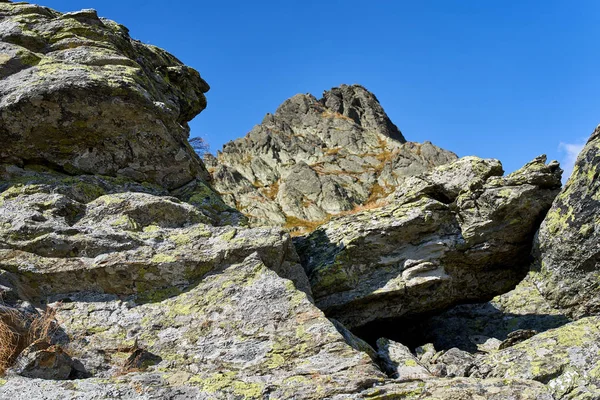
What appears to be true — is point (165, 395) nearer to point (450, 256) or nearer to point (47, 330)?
point (47, 330)

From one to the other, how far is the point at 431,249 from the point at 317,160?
105 metres

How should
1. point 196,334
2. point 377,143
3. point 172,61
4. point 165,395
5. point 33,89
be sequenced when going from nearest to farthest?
1. point 165,395
2. point 196,334
3. point 33,89
4. point 172,61
5. point 377,143

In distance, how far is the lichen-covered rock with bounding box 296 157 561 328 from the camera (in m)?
18.2

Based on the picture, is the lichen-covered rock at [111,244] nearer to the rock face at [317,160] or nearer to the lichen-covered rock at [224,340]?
the lichen-covered rock at [224,340]

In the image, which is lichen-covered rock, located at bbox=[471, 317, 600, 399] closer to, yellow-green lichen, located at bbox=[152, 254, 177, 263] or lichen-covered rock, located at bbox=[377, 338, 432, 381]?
lichen-covered rock, located at bbox=[377, 338, 432, 381]

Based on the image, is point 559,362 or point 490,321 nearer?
point 559,362

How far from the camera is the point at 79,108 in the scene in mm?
16719

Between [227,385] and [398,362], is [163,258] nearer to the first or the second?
[227,385]

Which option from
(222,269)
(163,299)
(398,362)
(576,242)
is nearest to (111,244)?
(163,299)

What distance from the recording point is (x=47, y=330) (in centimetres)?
1098

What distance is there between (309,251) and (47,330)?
34.9 feet

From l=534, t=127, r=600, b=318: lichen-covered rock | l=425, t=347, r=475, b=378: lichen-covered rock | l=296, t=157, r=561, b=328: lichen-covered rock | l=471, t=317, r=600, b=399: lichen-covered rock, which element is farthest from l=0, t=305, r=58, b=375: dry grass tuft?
l=534, t=127, r=600, b=318: lichen-covered rock

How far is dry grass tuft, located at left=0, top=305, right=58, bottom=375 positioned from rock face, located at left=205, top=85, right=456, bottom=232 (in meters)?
65.2

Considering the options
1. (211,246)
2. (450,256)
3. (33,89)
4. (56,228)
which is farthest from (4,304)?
(450,256)
